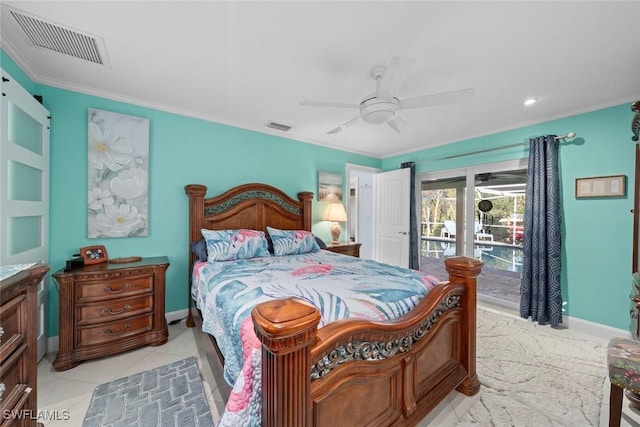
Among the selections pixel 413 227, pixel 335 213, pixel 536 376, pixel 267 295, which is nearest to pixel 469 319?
pixel 536 376

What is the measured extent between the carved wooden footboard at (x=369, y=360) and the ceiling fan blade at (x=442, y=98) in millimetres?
1150

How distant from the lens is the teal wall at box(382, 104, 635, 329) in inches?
102

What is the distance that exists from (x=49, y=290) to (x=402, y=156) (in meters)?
5.06

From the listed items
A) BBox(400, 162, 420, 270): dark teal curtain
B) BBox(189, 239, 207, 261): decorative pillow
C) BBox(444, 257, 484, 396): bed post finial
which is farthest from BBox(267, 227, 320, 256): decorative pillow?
BBox(400, 162, 420, 270): dark teal curtain

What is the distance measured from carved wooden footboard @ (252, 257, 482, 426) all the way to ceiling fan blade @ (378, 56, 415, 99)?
137cm

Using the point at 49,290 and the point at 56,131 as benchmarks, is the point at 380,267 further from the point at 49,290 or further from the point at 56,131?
the point at 56,131

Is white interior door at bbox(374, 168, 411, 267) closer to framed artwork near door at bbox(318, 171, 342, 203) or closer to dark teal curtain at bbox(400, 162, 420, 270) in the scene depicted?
dark teal curtain at bbox(400, 162, 420, 270)


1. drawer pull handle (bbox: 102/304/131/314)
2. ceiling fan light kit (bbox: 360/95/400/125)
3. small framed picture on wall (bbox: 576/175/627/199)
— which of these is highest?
ceiling fan light kit (bbox: 360/95/400/125)

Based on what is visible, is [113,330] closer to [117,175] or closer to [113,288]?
[113,288]

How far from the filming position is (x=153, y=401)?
5.56 ft

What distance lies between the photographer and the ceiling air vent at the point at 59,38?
62.5 inches

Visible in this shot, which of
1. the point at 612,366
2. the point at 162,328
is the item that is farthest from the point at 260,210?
the point at 612,366

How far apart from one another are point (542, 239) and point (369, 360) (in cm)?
294

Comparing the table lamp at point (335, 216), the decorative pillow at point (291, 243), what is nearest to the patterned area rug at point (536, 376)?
the decorative pillow at point (291, 243)
